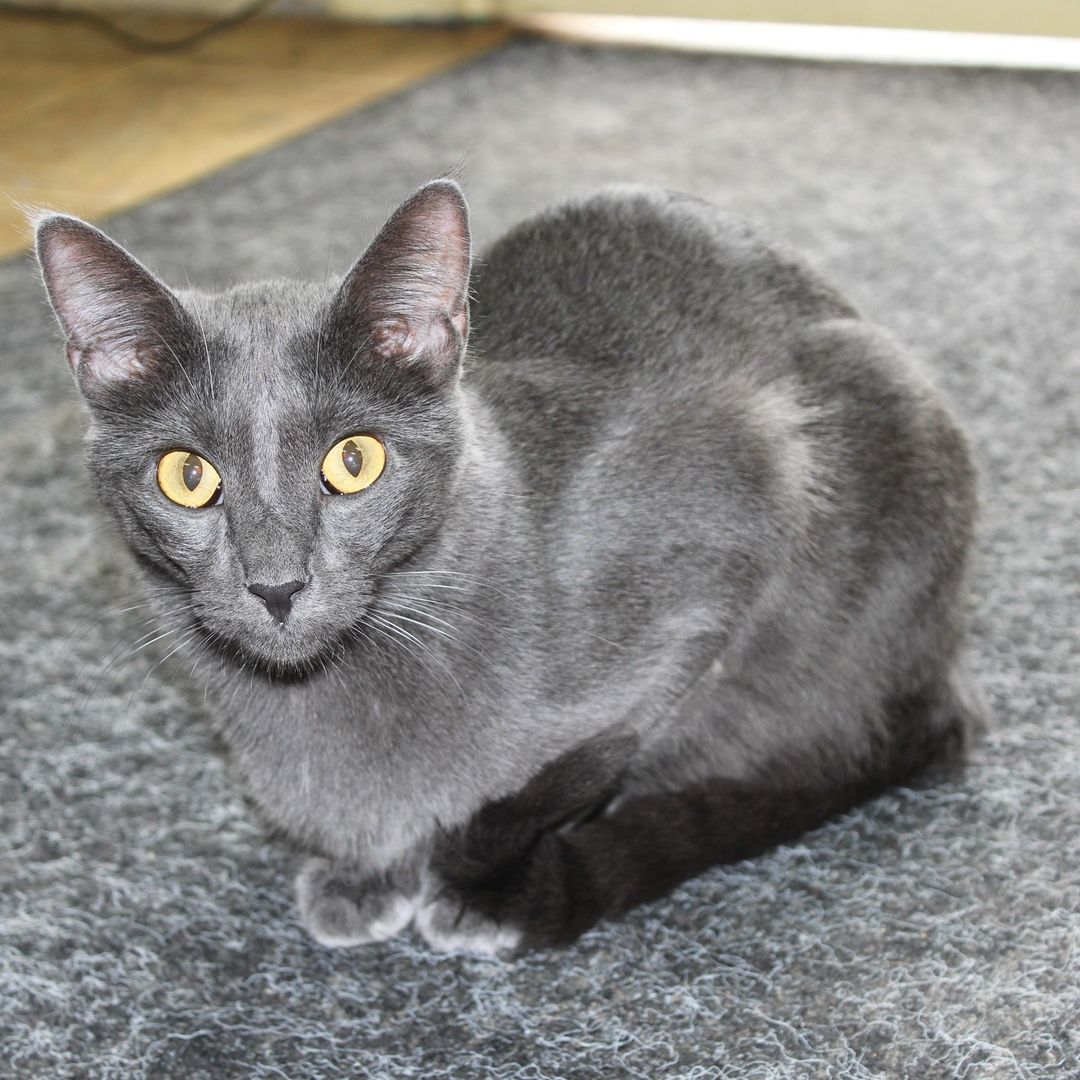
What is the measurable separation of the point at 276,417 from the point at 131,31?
325 centimetres

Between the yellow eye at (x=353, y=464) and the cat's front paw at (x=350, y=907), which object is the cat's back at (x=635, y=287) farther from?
the cat's front paw at (x=350, y=907)

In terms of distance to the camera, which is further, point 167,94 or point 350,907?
point 167,94

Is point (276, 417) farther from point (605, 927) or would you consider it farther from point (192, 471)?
point (605, 927)

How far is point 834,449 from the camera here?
3.79 ft

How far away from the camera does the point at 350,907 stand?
1075 millimetres

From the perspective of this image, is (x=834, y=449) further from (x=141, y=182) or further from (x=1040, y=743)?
(x=141, y=182)

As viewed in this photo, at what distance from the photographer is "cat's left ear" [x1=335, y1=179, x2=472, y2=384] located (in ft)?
2.96

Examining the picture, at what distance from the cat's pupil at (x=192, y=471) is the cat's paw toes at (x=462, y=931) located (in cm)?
38

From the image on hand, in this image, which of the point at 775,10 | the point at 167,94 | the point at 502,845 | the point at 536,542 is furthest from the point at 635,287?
the point at 167,94

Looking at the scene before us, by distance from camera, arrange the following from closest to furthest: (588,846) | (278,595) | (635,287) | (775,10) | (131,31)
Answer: (278,595) → (588,846) → (635,287) → (775,10) → (131,31)

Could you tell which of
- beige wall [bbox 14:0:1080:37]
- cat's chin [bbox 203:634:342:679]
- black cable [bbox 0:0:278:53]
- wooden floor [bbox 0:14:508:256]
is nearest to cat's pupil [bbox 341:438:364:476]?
cat's chin [bbox 203:634:342:679]

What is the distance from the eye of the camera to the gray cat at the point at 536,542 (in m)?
0.92

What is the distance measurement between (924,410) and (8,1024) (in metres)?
0.88

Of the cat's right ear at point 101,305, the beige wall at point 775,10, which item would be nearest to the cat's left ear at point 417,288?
the cat's right ear at point 101,305
